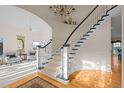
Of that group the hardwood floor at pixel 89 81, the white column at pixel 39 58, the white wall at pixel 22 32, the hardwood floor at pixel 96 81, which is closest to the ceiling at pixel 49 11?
the white wall at pixel 22 32

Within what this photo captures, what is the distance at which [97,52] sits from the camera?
6258 millimetres

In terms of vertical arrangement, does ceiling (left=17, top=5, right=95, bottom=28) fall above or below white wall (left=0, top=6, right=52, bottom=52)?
above

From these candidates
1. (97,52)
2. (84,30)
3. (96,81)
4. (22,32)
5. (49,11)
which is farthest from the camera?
(22,32)

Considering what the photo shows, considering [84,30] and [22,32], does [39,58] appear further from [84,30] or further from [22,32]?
[22,32]

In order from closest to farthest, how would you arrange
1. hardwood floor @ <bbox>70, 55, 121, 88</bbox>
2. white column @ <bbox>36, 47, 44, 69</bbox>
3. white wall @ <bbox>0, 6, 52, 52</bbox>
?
hardwood floor @ <bbox>70, 55, 121, 88</bbox> → white column @ <bbox>36, 47, 44, 69</bbox> → white wall @ <bbox>0, 6, 52, 52</bbox>

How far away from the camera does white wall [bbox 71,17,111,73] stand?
596cm

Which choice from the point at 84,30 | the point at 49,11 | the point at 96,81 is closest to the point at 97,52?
the point at 84,30

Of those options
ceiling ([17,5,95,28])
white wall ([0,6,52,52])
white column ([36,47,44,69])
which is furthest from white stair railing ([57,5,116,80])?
white wall ([0,6,52,52])

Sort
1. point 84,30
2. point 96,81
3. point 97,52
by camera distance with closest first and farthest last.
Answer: point 96,81, point 97,52, point 84,30

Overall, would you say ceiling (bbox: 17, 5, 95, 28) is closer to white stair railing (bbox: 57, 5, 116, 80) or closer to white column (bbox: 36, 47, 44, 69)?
white stair railing (bbox: 57, 5, 116, 80)

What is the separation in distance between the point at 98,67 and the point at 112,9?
2.69 meters
